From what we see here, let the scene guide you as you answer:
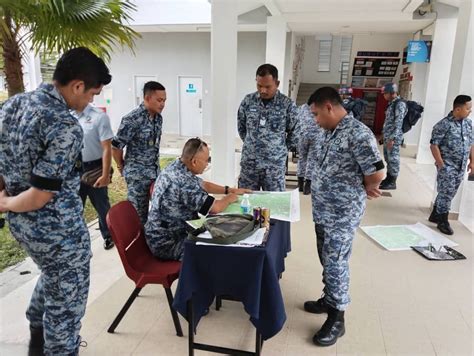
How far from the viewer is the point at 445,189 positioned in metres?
3.81

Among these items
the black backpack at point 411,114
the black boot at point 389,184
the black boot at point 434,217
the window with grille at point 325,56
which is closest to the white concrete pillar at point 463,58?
the black backpack at point 411,114

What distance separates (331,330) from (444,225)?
245 cm

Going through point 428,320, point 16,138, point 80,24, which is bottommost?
point 428,320

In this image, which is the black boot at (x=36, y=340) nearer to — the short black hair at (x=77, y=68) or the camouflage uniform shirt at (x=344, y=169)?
the short black hair at (x=77, y=68)

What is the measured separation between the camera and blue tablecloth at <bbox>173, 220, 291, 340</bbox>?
1625 millimetres

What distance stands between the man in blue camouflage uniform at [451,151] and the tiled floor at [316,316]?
2.35 ft

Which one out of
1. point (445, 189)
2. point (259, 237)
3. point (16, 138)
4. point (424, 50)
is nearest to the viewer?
point (16, 138)

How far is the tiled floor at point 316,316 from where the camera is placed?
2020mm

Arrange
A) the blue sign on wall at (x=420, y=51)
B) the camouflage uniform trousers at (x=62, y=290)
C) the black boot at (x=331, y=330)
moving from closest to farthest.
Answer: the camouflage uniform trousers at (x=62, y=290), the black boot at (x=331, y=330), the blue sign on wall at (x=420, y=51)

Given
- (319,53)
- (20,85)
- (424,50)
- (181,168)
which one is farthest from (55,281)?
(319,53)

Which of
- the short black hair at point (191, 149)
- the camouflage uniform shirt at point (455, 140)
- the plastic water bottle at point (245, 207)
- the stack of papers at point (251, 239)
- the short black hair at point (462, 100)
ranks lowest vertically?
the stack of papers at point (251, 239)

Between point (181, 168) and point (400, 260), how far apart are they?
222 cm

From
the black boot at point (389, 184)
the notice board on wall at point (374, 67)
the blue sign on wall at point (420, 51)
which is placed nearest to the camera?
the black boot at point (389, 184)

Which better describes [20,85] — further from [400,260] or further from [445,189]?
[445,189]
